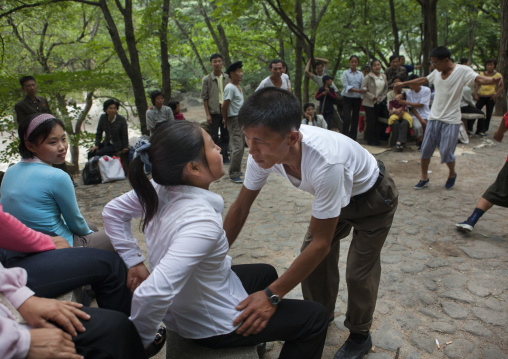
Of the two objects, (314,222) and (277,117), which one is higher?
(277,117)

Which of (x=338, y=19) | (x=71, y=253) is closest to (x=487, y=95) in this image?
(x=338, y=19)

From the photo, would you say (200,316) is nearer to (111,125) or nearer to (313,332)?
(313,332)

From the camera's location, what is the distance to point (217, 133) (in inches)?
300

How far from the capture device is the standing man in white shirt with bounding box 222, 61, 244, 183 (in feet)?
22.2

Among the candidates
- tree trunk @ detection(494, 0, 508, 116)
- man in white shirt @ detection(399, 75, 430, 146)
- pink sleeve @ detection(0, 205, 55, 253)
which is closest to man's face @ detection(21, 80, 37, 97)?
pink sleeve @ detection(0, 205, 55, 253)

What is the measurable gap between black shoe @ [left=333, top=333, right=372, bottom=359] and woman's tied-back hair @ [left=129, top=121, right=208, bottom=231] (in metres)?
1.68

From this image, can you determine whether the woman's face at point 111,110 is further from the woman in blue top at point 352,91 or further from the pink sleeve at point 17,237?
the pink sleeve at point 17,237

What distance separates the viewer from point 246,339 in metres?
1.82

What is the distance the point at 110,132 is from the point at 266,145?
21.4 ft

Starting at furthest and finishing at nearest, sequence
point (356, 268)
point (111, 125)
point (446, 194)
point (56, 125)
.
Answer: point (111, 125)
point (446, 194)
point (56, 125)
point (356, 268)

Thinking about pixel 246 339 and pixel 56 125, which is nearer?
pixel 246 339

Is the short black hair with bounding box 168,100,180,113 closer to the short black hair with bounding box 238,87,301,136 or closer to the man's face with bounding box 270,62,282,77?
the man's face with bounding box 270,62,282,77

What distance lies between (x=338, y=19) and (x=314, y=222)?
1230cm

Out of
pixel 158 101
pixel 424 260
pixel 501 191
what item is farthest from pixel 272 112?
pixel 158 101
